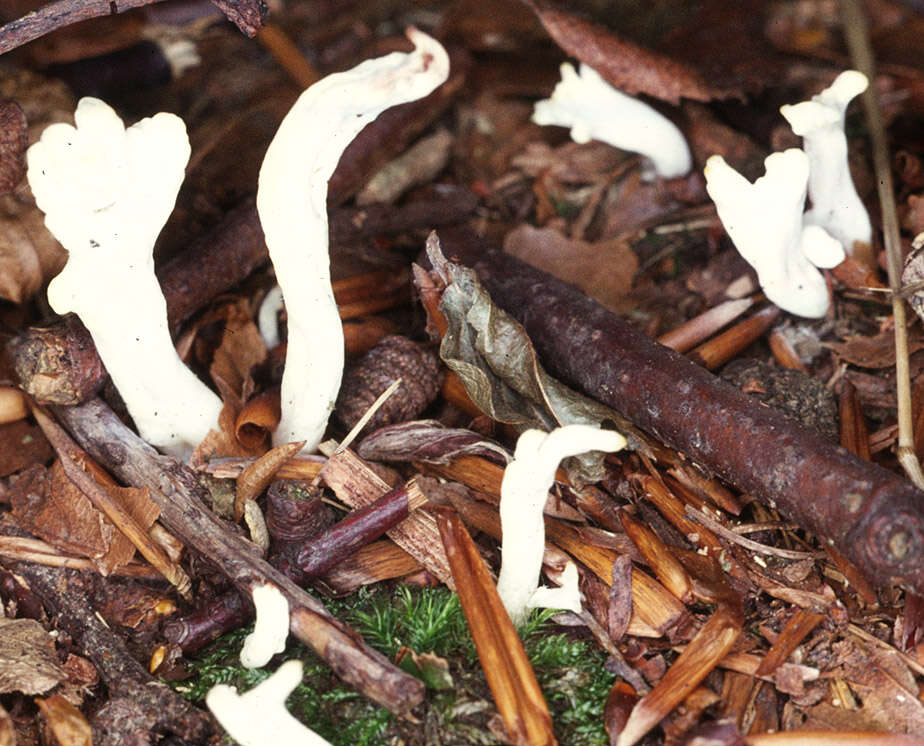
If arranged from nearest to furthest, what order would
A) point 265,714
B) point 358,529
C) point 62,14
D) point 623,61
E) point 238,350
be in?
point 265,714 < point 62,14 < point 358,529 < point 238,350 < point 623,61

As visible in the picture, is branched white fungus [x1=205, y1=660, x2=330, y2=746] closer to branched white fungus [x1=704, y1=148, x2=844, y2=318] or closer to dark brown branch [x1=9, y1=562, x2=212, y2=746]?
dark brown branch [x1=9, y1=562, x2=212, y2=746]

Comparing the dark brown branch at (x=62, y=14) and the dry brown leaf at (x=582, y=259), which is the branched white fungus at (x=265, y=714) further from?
the dry brown leaf at (x=582, y=259)

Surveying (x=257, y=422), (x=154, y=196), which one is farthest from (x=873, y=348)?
(x=154, y=196)

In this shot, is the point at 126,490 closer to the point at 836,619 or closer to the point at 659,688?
the point at 659,688

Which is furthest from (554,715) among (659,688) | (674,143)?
(674,143)

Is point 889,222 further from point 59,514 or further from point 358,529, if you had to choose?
point 59,514
